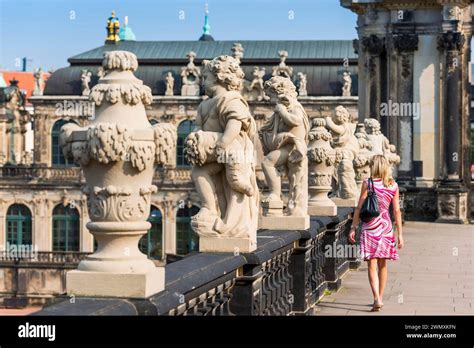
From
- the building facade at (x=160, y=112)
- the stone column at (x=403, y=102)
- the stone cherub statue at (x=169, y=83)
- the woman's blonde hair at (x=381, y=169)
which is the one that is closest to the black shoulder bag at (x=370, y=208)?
the woman's blonde hair at (x=381, y=169)

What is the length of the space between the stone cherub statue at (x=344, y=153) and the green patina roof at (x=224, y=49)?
58447 millimetres

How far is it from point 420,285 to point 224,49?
67375 mm

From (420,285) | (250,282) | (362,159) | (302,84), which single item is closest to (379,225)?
(250,282)

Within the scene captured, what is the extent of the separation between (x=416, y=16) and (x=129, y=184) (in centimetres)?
2481

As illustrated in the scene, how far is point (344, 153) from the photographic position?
1889 centimetres

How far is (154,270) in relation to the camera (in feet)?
23.5

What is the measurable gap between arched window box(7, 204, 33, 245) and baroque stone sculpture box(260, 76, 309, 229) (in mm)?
68682

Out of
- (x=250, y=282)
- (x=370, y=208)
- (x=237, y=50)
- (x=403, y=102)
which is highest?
(x=237, y=50)

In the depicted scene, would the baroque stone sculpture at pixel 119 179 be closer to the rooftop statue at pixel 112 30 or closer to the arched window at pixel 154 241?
the arched window at pixel 154 241

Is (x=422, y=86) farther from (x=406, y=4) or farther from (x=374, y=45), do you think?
(x=406, y=4)

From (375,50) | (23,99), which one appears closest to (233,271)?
(375,50)

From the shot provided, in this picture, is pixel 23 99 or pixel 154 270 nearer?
pixel 154 270

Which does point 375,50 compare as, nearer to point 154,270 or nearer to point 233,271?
point 233,271

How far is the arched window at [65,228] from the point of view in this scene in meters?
78.9
